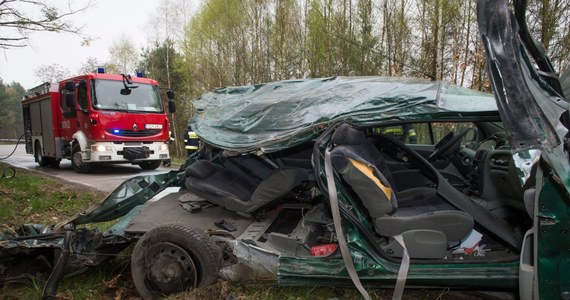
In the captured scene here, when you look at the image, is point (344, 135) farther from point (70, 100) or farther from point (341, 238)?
point (70, 100)

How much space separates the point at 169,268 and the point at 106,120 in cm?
802

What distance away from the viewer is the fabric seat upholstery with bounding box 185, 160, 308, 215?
3.12 metres

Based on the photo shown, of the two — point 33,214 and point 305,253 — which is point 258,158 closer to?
point 305,253

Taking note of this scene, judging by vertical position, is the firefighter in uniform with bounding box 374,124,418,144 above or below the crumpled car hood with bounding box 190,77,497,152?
below

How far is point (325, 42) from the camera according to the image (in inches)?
639

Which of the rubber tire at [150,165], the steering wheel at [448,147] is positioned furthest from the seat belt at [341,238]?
the rubber tire at [150,165]

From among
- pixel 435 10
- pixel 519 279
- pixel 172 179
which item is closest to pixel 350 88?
pixel 519 279

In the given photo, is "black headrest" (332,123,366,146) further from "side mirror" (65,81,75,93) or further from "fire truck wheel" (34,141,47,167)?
"fire truck wheel" (34,141,47,167)

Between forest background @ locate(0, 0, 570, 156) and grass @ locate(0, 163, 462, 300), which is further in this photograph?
forest background @ locate(0, 0, 570, 156)

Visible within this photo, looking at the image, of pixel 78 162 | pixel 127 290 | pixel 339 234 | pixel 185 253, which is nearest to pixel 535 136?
pixel 339 234

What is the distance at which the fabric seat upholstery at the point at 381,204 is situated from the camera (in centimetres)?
238

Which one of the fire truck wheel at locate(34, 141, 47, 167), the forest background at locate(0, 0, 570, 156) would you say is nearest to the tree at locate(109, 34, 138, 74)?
the forest background at locate(0, 0, 570, 156)

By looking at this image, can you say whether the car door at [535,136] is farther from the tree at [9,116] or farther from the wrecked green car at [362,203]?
the tree at [9,116]

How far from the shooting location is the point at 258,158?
3965 mm
